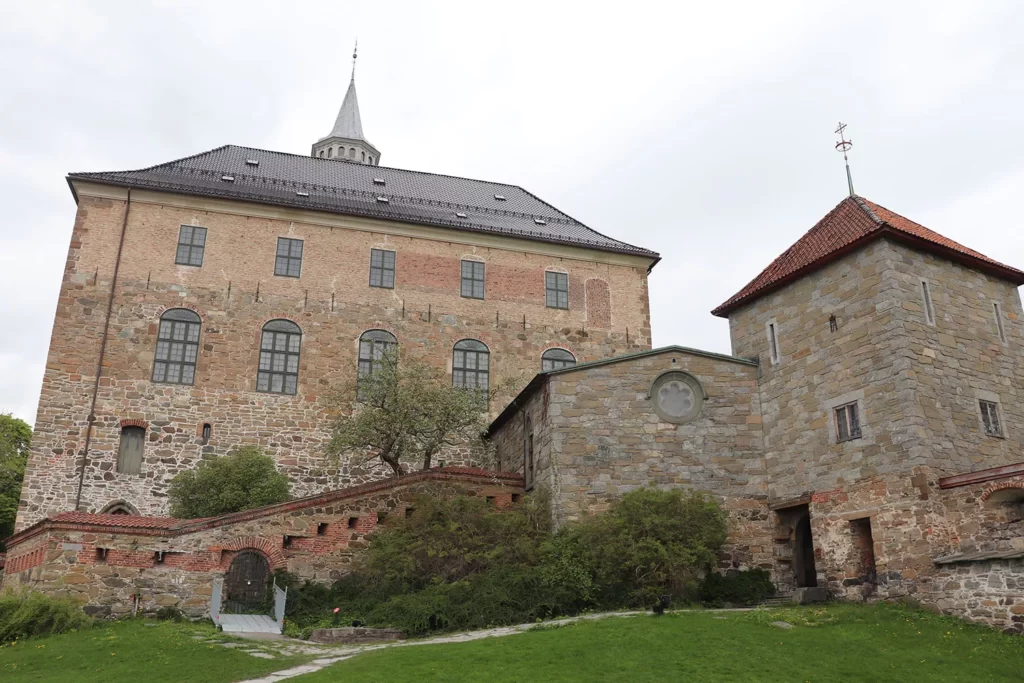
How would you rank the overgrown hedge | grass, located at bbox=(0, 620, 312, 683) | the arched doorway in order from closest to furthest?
grass, located at bbox=(0, 620, 312, 683) → the overgrown hedge → the arched doorway

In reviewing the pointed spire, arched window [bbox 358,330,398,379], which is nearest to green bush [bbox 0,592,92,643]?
arched window [bbox 358,330,398,379]

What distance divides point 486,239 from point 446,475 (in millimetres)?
11711

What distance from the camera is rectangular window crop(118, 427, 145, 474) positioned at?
2350 cm

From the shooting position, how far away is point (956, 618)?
14.0m

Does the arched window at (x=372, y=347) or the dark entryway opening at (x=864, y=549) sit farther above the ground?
the arched window at (x=372, y=347)

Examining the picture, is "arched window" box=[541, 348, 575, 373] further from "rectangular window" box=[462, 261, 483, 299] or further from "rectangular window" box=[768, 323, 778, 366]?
"rectangular window" box=[768, 323, 778, 366]

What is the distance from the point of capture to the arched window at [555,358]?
91.8 ft

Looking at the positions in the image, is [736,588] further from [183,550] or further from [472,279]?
[472,279]

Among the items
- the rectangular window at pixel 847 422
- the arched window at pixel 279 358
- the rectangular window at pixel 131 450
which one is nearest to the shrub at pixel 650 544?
the rectangular window at pixel 847 422

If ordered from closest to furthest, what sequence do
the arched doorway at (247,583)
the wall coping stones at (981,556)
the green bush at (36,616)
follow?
the wall coping stones at (981,556)
the green bush at (36,616)
the arched doorway at (247,583)

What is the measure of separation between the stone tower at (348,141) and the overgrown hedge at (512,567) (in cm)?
3709

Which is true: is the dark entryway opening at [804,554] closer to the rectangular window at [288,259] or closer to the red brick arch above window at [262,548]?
the red brick arch above window at [262,548]

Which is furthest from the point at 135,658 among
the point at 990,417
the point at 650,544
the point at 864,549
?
the point at 990,417

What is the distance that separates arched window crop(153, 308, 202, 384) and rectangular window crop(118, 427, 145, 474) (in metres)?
1.61
